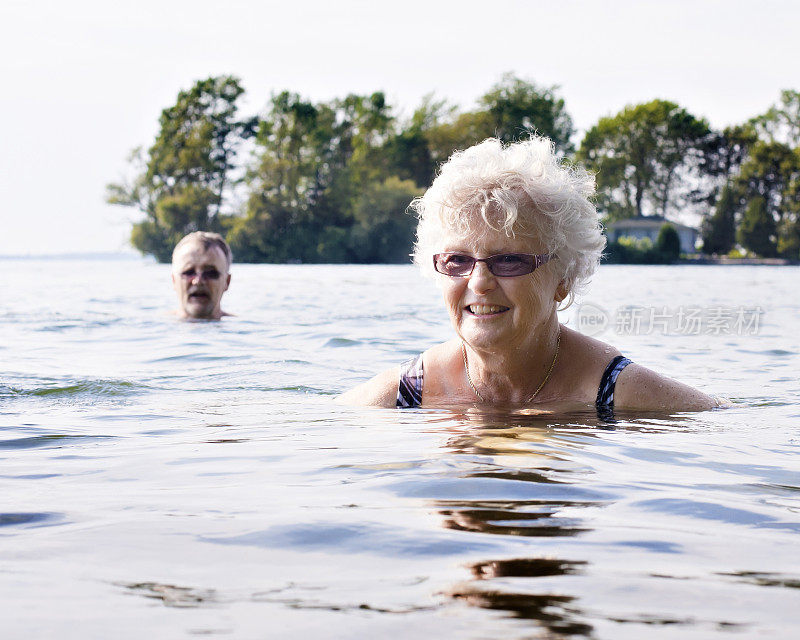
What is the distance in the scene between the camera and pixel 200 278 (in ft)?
38.6

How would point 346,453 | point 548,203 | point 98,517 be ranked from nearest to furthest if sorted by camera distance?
point 98,517 < point 346,453 < point 548,203

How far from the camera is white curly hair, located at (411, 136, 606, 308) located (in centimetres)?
452

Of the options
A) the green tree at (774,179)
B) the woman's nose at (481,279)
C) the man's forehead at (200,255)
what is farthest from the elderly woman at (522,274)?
the green tree at (774,179)

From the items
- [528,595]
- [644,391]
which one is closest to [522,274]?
[644,391]

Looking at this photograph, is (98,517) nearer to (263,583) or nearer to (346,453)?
(263,583)

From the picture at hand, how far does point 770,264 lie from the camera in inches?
2726

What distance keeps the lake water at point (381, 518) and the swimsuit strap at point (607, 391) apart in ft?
0.28

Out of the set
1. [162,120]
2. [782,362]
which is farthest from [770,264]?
[782,362]

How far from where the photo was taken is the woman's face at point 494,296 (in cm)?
453

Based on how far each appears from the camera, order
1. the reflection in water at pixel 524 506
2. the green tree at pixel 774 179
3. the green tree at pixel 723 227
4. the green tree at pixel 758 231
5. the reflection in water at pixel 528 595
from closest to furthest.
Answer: the reflection in water at pixel 528 595, the reflection in water at pixel 524 506, the green tree at pixel 758 231, the green tree at pixel 723 227, the green tree at pixel 774 179

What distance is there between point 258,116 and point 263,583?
81.2 metres

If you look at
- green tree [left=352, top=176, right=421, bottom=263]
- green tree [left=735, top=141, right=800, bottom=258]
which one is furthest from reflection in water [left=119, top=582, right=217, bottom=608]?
green tree [left=735, top=141, right=800, bottom=258]

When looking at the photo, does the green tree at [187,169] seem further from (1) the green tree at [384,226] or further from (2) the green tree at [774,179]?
(2) the green tree at [774,179]

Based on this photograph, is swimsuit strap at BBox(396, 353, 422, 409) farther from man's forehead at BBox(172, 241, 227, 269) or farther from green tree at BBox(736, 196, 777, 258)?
green tree at BBox(736, 196, 777, 258)
